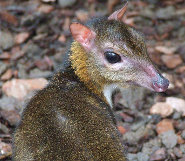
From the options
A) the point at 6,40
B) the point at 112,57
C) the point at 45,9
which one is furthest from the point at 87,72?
the point at 45,9

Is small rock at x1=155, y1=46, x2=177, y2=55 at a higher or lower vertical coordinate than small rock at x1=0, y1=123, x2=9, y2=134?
lower

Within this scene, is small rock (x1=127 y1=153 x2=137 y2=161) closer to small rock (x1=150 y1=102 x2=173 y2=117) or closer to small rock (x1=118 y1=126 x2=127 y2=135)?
small rock (x1=118 y1=126 x2=127 y2=135)

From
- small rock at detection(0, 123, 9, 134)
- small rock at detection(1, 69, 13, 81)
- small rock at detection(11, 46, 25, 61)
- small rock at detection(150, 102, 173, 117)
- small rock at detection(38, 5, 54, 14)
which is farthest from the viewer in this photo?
small rock at detection(38, 5, 54, 14)

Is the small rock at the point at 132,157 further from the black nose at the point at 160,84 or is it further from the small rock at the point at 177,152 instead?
the black nose at the point at 160,84

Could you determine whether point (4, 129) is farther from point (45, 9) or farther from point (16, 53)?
point (45, 9)

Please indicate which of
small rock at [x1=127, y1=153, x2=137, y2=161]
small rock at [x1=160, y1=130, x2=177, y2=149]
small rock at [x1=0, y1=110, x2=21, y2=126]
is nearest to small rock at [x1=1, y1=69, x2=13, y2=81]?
small rock at [x1=0, y1=110, x2=21, y2=126]

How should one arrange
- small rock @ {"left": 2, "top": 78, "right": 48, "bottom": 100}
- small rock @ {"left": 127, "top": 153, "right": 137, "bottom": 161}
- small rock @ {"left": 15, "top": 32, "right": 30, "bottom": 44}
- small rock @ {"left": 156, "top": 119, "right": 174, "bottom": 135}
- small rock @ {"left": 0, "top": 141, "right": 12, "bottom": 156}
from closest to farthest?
small rock @ {"left": 0, "top": 141, "right": 12, "bottom": 156}
small rock @ {"left": 127, "top": 153, "right": 137, "bottom": 161}
small rock @ {"left": 156, "top": 119, "right": 174, "bottom": 135}
small rock @ {"left": 2, "top": 78, "right": 48, "bottom": 100}
small rock @ {"left": 15, "top": 32, "right": 30, "bottom": 44}

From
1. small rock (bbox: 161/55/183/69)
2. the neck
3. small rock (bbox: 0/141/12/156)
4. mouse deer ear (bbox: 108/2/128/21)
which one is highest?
mouse deer ear (bbox: 108/2/128/21)

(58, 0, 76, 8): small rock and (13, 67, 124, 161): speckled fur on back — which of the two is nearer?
(13, 67, 124, 161): speckled fur on back
